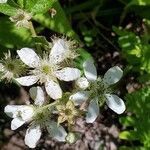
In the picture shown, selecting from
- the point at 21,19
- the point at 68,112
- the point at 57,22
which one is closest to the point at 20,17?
the point at 21,19

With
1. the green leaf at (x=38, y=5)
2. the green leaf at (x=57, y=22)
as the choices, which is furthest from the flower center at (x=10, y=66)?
the green leaf at (x=57, y=22)

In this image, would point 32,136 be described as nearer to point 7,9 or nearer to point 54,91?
point 54,91

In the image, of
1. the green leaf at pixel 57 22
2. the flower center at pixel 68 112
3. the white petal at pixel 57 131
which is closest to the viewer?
the flower center at pixel 68 112

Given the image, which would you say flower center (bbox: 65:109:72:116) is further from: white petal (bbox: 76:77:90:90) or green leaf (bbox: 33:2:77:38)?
green leaf (bbox: 33:2:77:38)

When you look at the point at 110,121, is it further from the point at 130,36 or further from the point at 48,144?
the point at 130,36

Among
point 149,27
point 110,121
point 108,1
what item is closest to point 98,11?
point 108,1

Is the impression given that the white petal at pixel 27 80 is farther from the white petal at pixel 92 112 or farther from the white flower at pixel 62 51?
the white petal at pixel 92 112
